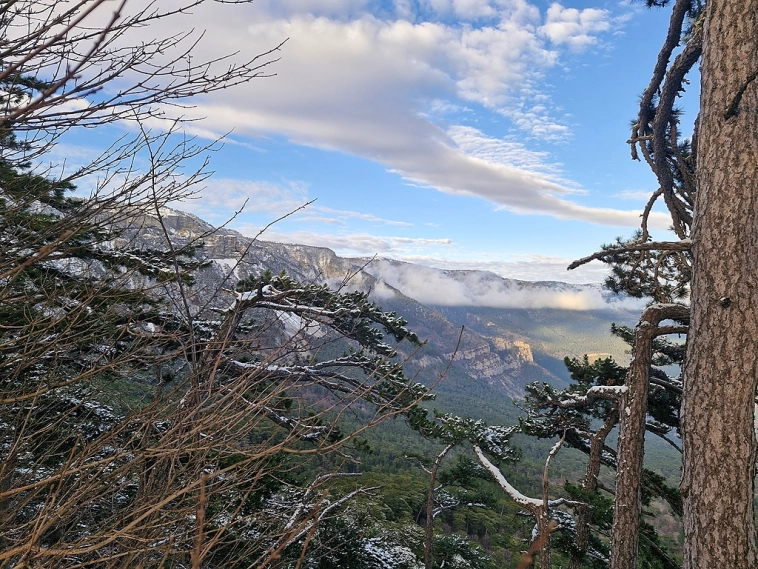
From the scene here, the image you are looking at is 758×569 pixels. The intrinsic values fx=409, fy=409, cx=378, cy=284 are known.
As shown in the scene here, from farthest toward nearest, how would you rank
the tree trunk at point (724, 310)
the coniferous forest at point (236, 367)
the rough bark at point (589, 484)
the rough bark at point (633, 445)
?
the rough bark at point (589, 484), the rough bark at point (633, 445), the tree trunk at point (724, 310), the coniferous forest at point (236, 367)

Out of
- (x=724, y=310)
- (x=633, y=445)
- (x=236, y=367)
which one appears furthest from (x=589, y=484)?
(x=236, y=367)

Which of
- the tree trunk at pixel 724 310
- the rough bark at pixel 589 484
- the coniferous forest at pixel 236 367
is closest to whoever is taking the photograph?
the coniferous forest at pixel 236 367

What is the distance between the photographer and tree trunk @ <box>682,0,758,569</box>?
2648 mm

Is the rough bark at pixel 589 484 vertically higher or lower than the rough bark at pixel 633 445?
lower

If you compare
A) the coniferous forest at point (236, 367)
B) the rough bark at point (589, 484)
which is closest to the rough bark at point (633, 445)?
the coniferous forest at point (236, 367)

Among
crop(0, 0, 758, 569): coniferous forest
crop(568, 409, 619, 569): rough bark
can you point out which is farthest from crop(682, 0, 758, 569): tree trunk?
crop(568, 409, 619, 569): rough bark

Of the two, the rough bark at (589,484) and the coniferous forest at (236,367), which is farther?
the rough bark at (589,484)

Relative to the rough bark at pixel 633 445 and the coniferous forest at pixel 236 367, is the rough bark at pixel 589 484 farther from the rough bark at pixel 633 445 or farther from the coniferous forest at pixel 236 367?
the rough bark at pixel 633 445

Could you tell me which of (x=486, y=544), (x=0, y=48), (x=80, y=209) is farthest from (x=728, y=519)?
(x=486, y=544)

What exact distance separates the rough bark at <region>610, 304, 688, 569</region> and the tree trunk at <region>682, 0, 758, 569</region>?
0.58 meters

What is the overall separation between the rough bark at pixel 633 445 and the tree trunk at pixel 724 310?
58 centimetres

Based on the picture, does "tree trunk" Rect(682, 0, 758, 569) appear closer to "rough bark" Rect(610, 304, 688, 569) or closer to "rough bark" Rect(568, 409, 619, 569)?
"rough bark" Rect(610, 304, 688, 569)

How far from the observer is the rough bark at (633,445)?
11.5ft

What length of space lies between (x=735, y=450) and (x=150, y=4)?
14.0 feet
